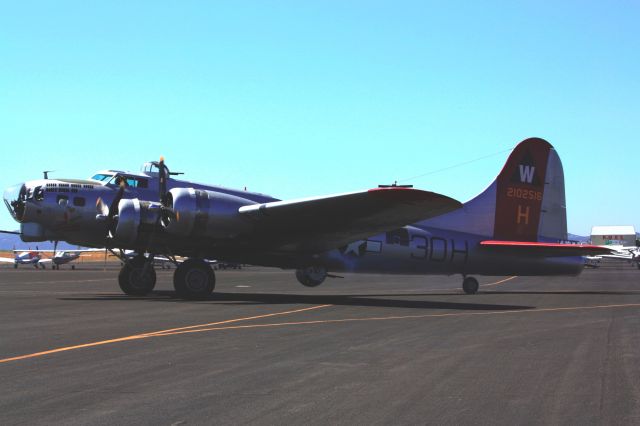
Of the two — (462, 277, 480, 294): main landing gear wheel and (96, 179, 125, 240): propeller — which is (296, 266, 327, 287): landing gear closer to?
(462, 277, 480, 294): main landing gear wheel

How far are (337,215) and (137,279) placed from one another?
8321 millimetres

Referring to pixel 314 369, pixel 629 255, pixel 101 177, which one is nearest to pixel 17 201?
pixel 101 177

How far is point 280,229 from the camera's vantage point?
2336 cm

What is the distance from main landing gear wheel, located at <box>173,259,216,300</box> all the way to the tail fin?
40.0 feet

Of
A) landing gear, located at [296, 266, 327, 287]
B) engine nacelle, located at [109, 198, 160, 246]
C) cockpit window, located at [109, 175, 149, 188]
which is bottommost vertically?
landing gear, located at [296, 266, 327, 287]

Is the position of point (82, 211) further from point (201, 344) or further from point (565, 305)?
point (565, 305)

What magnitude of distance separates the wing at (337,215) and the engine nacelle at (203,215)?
17.6 inches

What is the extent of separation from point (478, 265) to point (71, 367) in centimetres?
2284

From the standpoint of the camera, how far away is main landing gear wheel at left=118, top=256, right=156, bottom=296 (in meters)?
25.1

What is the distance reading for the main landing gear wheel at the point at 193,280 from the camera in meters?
23.0

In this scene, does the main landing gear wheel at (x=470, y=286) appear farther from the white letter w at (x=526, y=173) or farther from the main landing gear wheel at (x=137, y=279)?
the main landing gear wheel at (x=137, y=279)

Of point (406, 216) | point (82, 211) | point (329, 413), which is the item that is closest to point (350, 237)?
point (406, 216)

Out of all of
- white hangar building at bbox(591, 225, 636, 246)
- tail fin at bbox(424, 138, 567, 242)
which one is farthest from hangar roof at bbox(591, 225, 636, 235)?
tail fin at bbox(424, 138, 567, 242)

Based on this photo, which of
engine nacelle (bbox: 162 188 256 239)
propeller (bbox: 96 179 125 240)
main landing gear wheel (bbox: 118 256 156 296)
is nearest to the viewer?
engine nacelle (bbox: 162 188 256 239)
